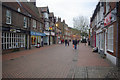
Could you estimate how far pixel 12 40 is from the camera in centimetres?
1459

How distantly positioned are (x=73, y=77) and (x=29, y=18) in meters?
16.3

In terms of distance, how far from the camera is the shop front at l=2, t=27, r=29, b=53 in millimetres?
13037

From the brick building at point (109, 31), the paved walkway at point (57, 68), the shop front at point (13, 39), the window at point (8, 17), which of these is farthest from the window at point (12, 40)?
the brick building at point (109, 31)

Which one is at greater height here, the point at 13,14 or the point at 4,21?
the point at 13,14

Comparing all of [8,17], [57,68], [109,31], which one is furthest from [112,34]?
[8,17]

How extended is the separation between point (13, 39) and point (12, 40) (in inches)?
8.5

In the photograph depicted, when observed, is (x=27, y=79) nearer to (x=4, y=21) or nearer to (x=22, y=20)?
(x=4, y=21)

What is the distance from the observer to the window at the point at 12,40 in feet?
42.8

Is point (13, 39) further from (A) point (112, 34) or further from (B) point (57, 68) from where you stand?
(A) point (112, 34)

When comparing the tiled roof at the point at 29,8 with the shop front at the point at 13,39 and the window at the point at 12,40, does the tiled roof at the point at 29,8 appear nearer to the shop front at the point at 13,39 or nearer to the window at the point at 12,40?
the shop front at the point at 13,39

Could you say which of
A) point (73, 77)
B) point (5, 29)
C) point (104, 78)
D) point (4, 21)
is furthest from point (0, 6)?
point (104, 78)

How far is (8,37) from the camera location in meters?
13.7

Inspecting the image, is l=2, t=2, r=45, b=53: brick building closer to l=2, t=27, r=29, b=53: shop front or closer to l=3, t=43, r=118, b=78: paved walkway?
l=2, t=27, r=29, b=53: shop front

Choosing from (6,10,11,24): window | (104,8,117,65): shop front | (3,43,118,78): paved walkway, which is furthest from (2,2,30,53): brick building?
(104,8,117,65): shop front
